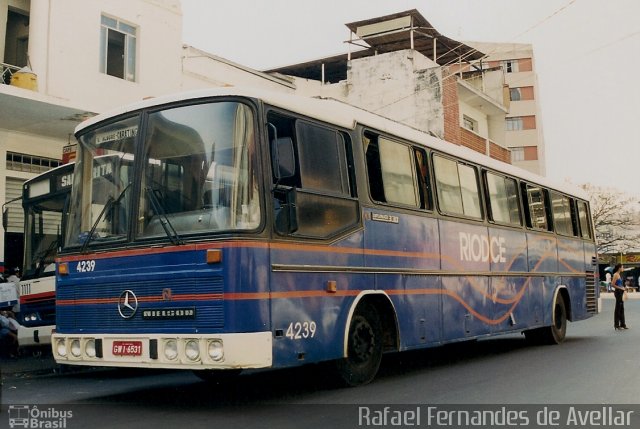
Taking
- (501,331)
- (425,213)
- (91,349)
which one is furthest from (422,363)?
(91,349)

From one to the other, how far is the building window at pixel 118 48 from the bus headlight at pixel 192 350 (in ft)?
43.8

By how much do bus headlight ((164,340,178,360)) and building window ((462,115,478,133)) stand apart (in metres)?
25.4

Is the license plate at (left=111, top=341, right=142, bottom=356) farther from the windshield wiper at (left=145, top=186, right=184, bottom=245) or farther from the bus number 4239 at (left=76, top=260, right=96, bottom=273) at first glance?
the windshield wiper at (left=145, top=186, right=184, bottom=245)

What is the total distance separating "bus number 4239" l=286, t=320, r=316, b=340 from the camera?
670 cm

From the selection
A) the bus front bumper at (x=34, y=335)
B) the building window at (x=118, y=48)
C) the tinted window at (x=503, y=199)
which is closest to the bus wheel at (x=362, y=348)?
the tinted window at (x=503, y=199)

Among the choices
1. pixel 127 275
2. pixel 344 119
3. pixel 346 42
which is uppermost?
pixel 346 42

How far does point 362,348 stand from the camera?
7938mm

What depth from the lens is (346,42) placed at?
28375 mm

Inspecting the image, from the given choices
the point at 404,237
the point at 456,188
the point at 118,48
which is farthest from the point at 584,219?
the point at 118,48

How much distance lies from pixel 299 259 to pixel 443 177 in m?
3.75

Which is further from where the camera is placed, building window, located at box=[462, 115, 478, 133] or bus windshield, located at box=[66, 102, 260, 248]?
building window, located at box=[462, 115, 478, 133]

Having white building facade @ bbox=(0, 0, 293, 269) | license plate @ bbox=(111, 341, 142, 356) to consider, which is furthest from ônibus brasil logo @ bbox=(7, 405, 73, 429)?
white building facade @ bbox=(0, 0, 293, 269)

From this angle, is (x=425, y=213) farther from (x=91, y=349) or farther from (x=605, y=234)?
(x=605, y=234)

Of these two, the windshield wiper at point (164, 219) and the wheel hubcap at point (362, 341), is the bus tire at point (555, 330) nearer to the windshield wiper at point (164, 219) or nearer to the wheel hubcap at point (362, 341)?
the wheel hubcap at point (362, 341)
